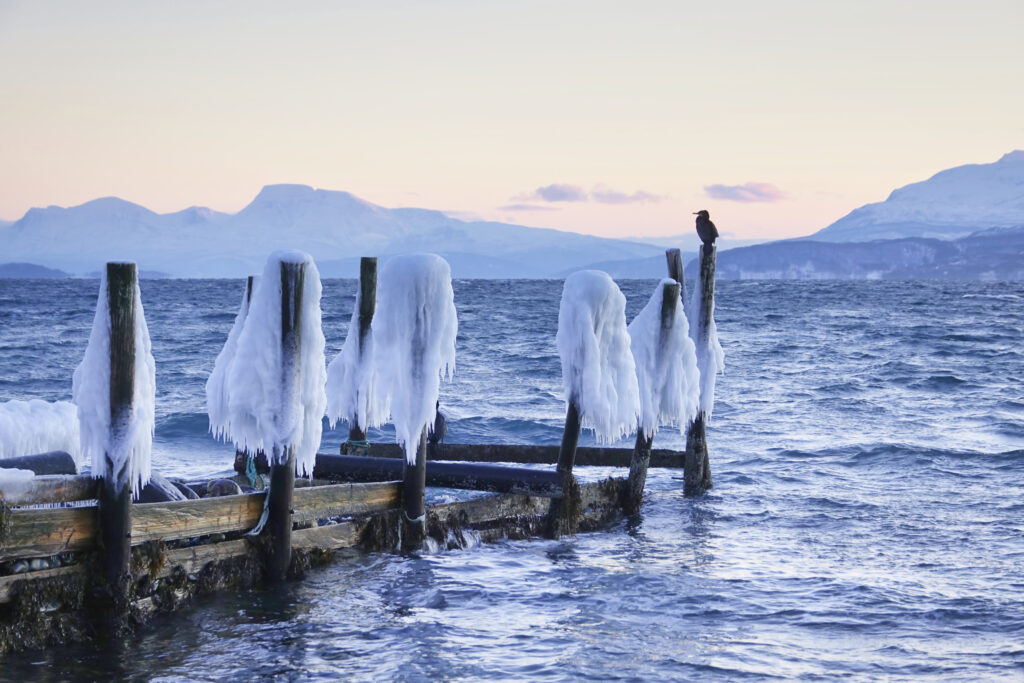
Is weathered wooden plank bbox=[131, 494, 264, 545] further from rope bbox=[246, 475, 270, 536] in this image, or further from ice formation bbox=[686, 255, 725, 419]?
ice formation bbox=[686, 255, 725, 419]

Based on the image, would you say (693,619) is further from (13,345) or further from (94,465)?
(13,345)

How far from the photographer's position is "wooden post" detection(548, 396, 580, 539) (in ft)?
40.2

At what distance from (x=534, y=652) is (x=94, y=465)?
4107 mm

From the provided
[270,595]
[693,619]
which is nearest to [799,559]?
[693,619]

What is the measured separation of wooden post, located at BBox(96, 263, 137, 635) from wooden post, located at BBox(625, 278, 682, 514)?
714 centimetres

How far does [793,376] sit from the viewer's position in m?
36.7

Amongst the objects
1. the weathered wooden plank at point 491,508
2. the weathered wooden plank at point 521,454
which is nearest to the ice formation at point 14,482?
the weathered wooden plank at point 491,508

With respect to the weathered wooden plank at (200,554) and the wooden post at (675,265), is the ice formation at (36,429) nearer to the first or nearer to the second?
the weathered wooden plank at (200,554)

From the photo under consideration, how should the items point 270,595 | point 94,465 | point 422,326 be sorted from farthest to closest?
point 422,326, point 270,595, point 94,465

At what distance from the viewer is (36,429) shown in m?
10.4

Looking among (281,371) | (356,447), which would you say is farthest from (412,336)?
(356,447)

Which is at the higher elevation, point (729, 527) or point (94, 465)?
point (94, 465)

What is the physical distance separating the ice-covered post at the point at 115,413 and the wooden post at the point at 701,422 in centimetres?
834

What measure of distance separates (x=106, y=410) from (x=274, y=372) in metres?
1.65
